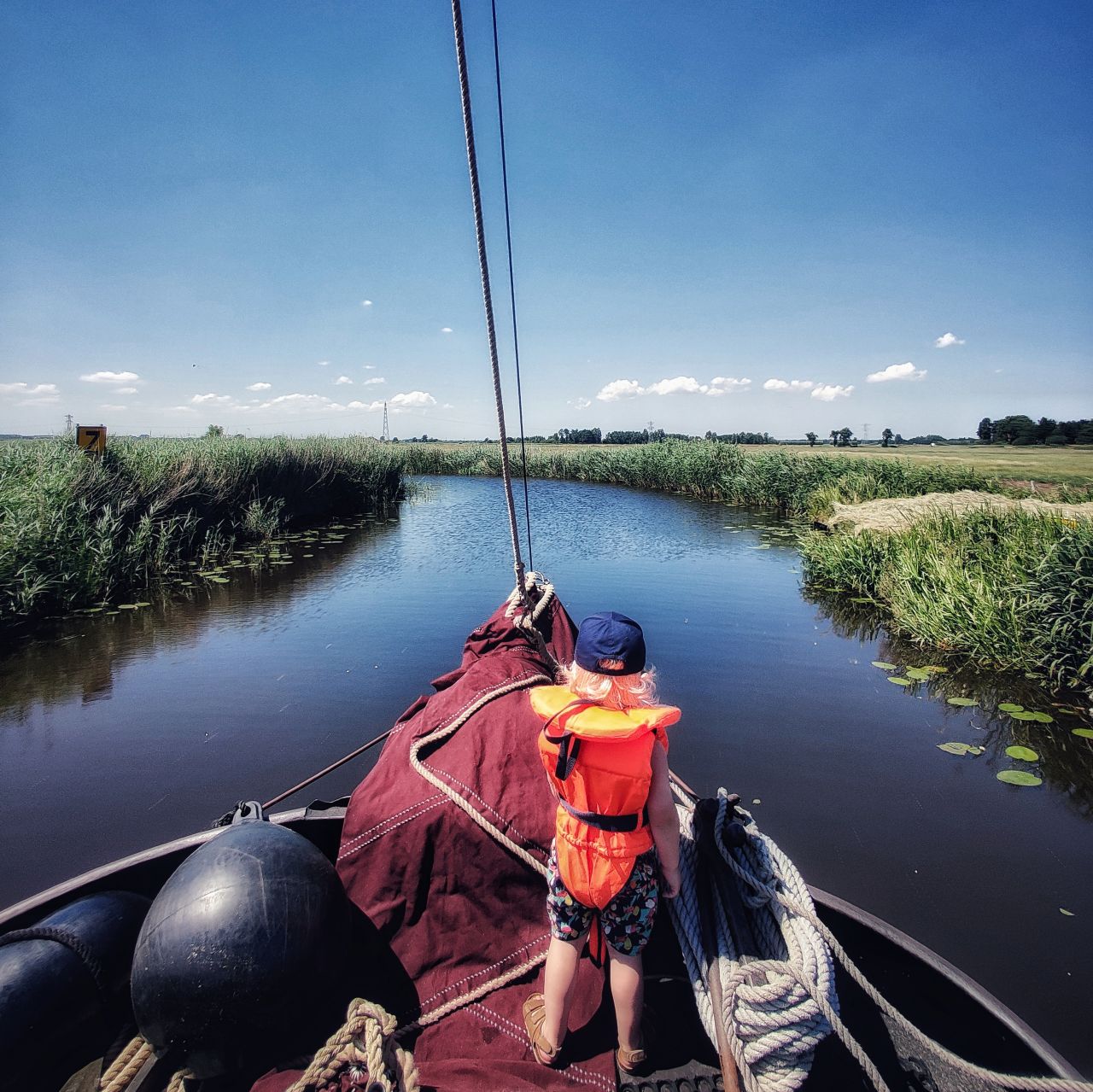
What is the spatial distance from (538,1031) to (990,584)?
7.90 meters

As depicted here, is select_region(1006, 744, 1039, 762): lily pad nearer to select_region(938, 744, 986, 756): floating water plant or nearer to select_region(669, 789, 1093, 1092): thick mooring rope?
select_region(938, 744, 986, 756): floating water plant

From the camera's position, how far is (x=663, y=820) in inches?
81.6

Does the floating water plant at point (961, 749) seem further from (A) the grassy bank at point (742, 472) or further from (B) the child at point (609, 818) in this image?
(A) the grassy bank at point (742, 472)

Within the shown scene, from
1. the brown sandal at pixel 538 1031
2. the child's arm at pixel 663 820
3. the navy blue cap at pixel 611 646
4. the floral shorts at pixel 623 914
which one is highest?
the navy blue cap at pixel 611 646

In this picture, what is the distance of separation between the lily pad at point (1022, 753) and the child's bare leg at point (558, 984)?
4999 mm

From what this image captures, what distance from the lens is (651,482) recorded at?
36125 mm

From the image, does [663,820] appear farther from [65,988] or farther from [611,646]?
[65,988]

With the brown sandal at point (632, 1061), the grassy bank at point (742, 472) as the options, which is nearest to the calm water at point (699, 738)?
the brown sandal at point (632, 1061)

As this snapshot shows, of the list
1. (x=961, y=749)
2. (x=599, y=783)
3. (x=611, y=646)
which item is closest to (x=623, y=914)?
(x=599, y=783)

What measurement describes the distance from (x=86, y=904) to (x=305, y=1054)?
3.10 feet

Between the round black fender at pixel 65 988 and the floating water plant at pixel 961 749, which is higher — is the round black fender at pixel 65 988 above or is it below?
above

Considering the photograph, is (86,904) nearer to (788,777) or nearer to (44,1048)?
(44,1048)

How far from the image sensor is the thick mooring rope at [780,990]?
71.5 inches

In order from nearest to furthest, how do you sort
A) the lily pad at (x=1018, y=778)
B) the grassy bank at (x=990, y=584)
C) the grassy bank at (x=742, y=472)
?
1. the lily pad at (x=1018, y=778)
2. the grassy bank at (x=990, y=584)
3. the grassy bank at (x=742, y=472)
